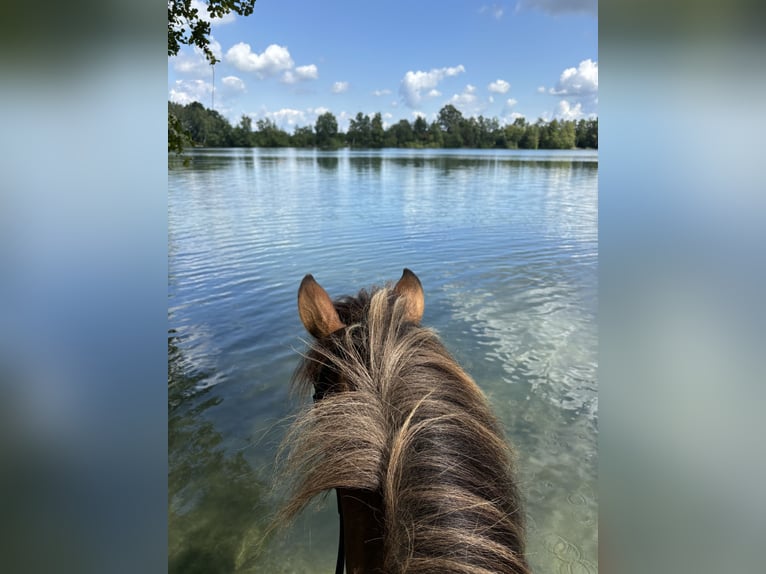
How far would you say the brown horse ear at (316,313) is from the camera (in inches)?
45.5

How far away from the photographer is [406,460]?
0.72 m

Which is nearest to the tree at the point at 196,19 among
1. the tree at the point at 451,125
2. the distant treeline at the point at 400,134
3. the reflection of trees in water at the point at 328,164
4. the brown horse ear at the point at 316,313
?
the brown horse ear at the point at 316,313

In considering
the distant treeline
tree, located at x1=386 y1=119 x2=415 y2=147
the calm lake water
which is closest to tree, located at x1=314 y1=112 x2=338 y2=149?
the distant treeline

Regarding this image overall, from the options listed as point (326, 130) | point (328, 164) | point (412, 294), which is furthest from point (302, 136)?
point (412, 294)

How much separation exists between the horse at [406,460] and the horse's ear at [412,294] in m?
0.15

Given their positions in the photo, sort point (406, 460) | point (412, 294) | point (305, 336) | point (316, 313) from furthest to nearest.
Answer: point (305, 336) < point (412, 294) < point (316, 313) < point (406, 460)

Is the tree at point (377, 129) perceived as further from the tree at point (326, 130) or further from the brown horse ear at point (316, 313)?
the brown horse ear at point (316, 313)

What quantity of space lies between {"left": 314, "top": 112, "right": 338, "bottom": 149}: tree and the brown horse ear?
1636 inches

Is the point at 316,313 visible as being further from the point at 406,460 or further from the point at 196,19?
the point at 196,19

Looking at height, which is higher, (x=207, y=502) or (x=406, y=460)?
(x=406, y=460)

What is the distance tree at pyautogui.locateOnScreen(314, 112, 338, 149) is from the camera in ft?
130

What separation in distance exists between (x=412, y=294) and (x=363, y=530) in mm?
681
